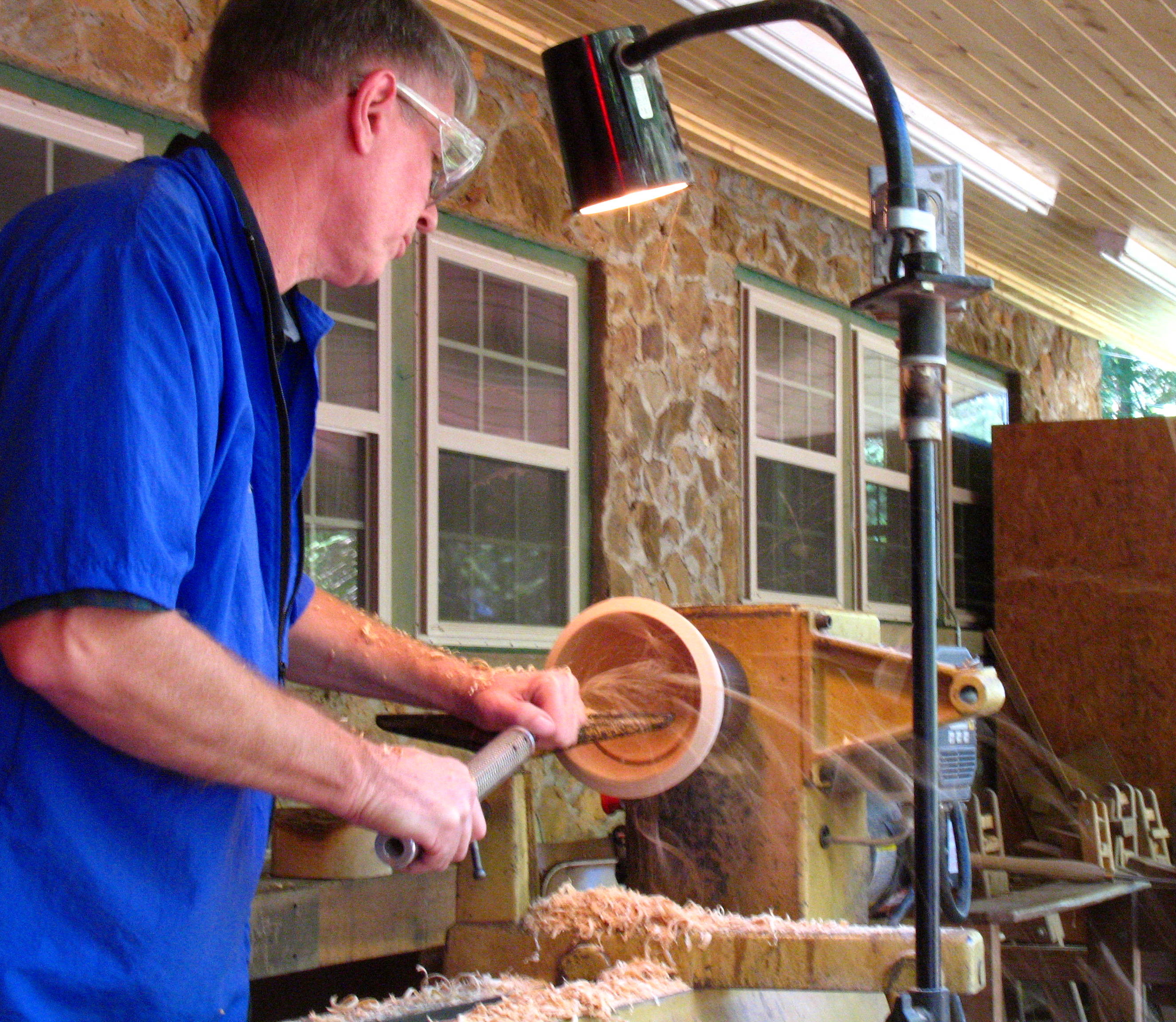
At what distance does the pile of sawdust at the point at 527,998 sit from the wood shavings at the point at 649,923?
2.8 inches

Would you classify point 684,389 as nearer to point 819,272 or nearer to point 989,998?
point 819,272

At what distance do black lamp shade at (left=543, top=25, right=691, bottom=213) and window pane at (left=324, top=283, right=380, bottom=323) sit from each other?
2.52 metres

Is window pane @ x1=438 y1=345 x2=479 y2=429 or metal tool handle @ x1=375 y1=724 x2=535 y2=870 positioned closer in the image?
metal tool handle @ x1=375 y1=724 x2=535 y2=870

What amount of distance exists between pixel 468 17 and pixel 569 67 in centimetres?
301

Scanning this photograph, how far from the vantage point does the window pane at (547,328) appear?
18.1 feet

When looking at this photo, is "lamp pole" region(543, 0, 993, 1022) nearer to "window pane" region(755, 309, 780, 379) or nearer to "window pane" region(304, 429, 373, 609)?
"window pane" region(304, 429, 373, 609)

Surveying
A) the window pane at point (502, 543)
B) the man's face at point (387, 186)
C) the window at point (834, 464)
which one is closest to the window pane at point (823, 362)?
the window at point (834, 464)

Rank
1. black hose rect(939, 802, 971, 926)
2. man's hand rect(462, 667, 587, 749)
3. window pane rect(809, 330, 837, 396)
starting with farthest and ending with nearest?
window pane rect(809, 330, 837, 396) < black hose rect(939, 802, 971, 926) < man's hand rect(462, 667, 587, 749)

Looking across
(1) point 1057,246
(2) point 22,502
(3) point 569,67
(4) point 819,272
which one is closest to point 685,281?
(4) point 819,272

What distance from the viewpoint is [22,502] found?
1.13m

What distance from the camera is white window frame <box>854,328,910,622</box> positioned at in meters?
7.66

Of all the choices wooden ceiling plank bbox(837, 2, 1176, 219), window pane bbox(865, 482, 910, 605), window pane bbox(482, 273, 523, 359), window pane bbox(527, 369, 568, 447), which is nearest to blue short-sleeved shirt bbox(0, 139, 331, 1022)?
window pane bbox(482, 273, 523, 359)

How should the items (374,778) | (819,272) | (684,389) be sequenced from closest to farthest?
(374,778) < (684,389) < (819,272)

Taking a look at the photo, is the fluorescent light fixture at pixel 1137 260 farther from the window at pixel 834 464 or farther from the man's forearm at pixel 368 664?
the man's forearm at pixel 368 664
